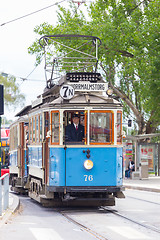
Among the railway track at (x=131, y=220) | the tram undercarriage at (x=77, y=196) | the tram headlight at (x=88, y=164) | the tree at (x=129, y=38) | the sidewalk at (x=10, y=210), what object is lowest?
the railway track at (x=131, y=220)

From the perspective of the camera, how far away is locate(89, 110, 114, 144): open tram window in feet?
50.6

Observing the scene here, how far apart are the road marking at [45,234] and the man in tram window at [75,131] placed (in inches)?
147

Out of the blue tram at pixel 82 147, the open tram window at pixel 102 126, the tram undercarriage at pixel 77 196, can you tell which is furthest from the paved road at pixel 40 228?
the open tram window at pixel 102 126

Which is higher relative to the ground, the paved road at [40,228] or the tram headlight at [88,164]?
the tram headlight at [88,164]

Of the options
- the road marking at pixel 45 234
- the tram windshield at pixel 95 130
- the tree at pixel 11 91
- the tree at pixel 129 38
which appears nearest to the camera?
the road marking at pixel 45 234

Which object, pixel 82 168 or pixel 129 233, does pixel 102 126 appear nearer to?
pixel 82 168

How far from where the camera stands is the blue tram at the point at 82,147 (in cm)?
1517

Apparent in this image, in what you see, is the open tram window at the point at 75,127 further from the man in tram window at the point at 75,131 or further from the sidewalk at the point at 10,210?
the sidewalk at the point at 10,210

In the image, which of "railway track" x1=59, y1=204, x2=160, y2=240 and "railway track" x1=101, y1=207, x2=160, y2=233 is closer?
"railway track" x1=59, y1=204, x2=160, y2=240

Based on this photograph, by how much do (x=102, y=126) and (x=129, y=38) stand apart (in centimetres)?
2396

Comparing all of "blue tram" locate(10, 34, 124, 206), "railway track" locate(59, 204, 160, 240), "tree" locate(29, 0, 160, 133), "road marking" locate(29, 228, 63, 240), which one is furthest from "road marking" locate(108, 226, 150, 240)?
"tree" locate(29, 0, 160, 133)

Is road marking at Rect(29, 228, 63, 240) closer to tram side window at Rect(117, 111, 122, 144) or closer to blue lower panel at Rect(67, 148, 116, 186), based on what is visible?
blue lower panel at Rect(67, 148, 116, 186)

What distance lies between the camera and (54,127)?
1566 cm

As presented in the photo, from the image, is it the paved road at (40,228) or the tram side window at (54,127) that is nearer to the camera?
the paved road at (40,228)
